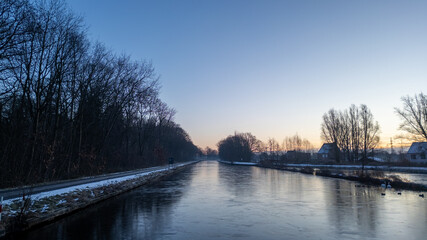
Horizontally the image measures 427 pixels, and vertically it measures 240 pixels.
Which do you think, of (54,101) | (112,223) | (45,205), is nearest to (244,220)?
(112,223)

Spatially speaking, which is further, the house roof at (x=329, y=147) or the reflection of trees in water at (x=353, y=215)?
the house roof at (x=329, y=147)

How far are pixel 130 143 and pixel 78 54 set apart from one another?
32.3 m

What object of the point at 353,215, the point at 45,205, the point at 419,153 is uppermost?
the point at 419,153

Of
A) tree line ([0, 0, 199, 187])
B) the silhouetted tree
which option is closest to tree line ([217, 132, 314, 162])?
the silhouetted tree

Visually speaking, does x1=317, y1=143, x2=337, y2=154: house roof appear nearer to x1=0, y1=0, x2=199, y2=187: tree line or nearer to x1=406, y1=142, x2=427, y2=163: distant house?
x1=406, y1=142, x2=427, y2=163: distant house

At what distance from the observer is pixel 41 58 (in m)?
21.4

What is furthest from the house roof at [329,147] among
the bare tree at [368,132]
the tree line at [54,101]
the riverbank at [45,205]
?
the riverbank at [45,205]

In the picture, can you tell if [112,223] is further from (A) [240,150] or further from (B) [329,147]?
(A) [240,150]

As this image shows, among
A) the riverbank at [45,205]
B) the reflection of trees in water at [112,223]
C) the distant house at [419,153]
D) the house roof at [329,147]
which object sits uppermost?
the house roof at [329,147]

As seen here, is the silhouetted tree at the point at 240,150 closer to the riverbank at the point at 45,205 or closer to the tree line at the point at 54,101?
the tree line at the point at 54,101

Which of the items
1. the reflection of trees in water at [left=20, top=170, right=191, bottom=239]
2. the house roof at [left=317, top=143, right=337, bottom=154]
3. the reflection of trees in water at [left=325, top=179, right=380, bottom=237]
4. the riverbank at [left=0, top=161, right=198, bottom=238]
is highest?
the house roof at [left=317, top=143, right=337, bottom=154]

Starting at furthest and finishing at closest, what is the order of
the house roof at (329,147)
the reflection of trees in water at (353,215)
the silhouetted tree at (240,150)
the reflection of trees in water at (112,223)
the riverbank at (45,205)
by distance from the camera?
the silhouetted tree at (240,150)
the house roof at (329,147)
the reflection of trees in water at (353,215)
the riverbank at (45,205)
the reflection of trees in water at (112,223)

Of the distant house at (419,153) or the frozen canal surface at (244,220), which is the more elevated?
the distant house at (419,153)

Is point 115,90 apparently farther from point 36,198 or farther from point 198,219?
point 198,219
